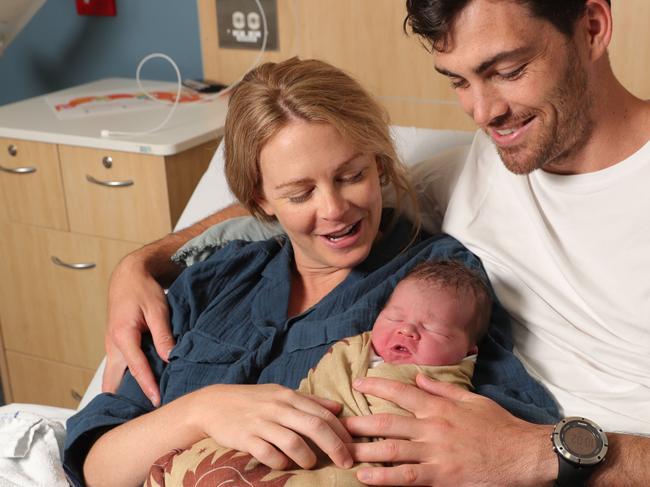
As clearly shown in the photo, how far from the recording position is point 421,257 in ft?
4.94

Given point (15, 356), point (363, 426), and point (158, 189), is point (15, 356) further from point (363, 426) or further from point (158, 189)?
point (363, 426)

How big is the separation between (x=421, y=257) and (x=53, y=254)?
5.04 ft

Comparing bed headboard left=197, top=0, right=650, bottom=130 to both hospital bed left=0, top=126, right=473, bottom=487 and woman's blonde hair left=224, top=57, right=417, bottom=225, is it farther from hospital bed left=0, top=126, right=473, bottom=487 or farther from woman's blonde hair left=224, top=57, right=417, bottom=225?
woman's blonde hair left=224, top=57, right=417, bottom=225

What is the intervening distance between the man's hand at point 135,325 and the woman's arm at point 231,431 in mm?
137

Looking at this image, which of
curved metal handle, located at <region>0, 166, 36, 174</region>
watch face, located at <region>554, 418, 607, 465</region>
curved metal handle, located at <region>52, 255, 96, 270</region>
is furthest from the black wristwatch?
curved metal handle, located at <region>0, 166, 36, 174</region>

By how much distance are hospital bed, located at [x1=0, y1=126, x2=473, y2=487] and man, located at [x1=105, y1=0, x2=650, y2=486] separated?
0.66ft

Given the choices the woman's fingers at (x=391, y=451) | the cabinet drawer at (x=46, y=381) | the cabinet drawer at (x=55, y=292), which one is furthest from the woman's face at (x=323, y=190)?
the cabinet drawer at (x=46, y=381)

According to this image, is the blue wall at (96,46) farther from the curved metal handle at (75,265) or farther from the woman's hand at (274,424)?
the woman's hand at (274,424)

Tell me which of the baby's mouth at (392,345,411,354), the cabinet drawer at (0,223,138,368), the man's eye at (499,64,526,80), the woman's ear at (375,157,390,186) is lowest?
the cabinet drawer at (0,223,138,368)

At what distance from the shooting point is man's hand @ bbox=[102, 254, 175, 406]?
151cm

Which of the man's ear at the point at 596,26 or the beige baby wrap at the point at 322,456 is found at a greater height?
the man's ear at the point at 596,26

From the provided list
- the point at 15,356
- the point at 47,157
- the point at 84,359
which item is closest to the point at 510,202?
the point at 47,157

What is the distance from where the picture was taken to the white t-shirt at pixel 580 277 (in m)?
1.33

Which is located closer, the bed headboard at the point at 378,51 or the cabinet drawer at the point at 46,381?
the bed headboard at the point at 378,51
